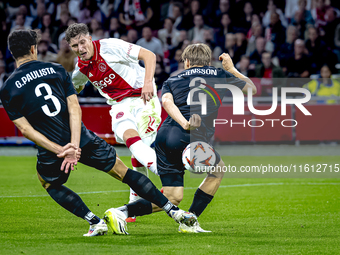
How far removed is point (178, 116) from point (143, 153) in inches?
43.6

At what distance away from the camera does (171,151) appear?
552 cm

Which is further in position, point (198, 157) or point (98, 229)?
point (198, 157)

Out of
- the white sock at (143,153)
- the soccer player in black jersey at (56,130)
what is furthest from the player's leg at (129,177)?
the white sock at (143,153)

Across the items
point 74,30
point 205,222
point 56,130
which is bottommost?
point 205,222

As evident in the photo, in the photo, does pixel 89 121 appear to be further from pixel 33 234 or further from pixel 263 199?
pixel 33 234

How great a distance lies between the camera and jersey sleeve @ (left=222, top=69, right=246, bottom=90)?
5.66 meters

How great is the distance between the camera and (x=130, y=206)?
5.56 meters

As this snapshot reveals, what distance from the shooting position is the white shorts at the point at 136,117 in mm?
6734

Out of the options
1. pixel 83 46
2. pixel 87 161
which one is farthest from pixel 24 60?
pixel 83 46

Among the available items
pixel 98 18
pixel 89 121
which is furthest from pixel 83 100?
pixel 98 18

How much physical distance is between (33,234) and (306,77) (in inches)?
409

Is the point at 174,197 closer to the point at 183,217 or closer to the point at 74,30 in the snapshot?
the point at 183,217

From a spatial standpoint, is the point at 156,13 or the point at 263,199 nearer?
the point at 263,199

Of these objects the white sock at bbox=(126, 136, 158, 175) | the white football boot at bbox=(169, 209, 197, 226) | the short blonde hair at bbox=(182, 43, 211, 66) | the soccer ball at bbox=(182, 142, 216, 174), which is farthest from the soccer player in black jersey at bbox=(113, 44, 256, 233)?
the white sock at bbox=(126, 136, 158, 175)
